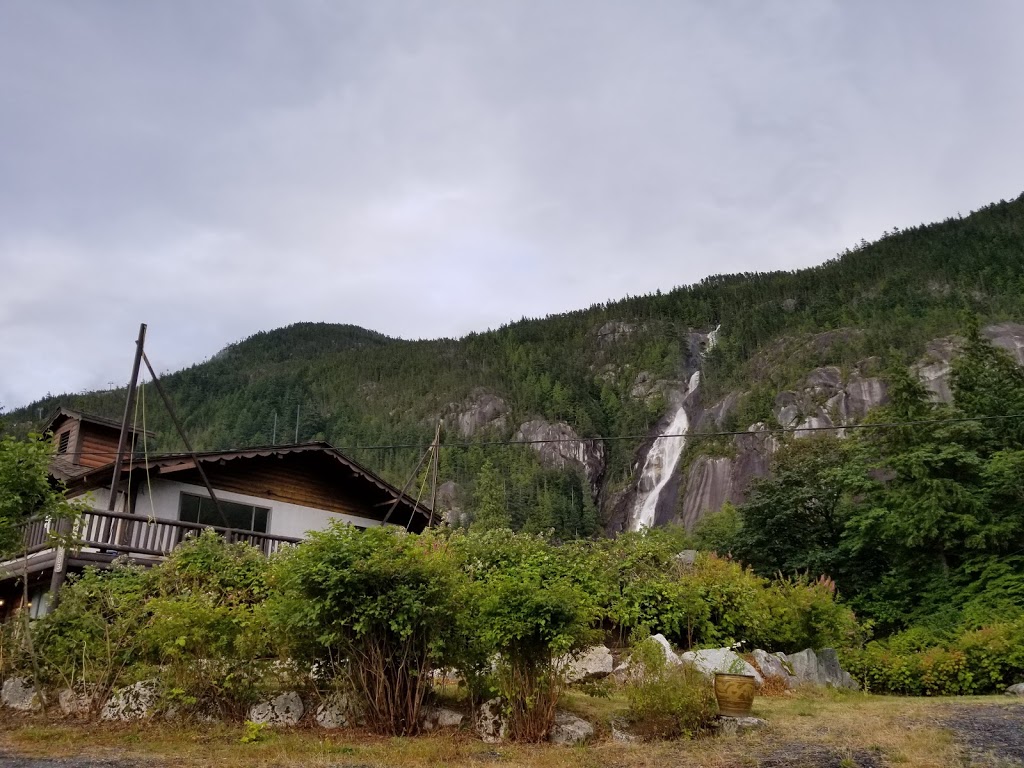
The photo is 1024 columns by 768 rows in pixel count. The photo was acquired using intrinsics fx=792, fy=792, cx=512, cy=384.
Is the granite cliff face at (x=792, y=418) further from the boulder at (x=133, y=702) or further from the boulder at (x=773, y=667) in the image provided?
the boulder at (x=133, y=702)

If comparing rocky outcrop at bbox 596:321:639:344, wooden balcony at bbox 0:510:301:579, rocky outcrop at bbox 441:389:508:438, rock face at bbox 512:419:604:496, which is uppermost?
rocky outcrop at bbox 596:321:639:344

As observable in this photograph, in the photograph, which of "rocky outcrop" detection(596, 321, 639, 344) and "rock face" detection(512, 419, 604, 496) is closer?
"rock face" detection(512, 419, 604, 496)

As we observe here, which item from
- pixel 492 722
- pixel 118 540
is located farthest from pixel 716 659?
pixel 118 540

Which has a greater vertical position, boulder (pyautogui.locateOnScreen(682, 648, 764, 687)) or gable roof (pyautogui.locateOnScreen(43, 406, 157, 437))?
gable roof (pyautogui.locateOnScreen(43, 406, 157, 437))

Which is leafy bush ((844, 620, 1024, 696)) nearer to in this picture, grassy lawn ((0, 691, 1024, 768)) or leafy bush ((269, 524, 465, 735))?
grassy lawn ((0, 691, 1024, 768))

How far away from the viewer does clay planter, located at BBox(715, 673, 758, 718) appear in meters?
10.3

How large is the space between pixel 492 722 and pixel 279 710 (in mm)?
3008

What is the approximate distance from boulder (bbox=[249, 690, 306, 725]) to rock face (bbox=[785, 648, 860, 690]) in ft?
32.6

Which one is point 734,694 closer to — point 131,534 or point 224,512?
point 131,534

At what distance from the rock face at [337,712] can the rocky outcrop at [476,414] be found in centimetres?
10343

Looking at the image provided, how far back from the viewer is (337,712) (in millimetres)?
10492

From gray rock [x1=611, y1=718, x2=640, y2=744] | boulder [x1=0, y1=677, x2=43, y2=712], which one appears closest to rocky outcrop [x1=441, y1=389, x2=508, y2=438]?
boulder [x1=0, y1=677, x2=43, y2=712]

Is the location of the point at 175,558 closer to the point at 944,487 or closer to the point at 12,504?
the point at 12,504

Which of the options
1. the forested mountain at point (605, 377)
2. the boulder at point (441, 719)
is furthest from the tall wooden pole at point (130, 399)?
the forested mountain at point (605, 377)
